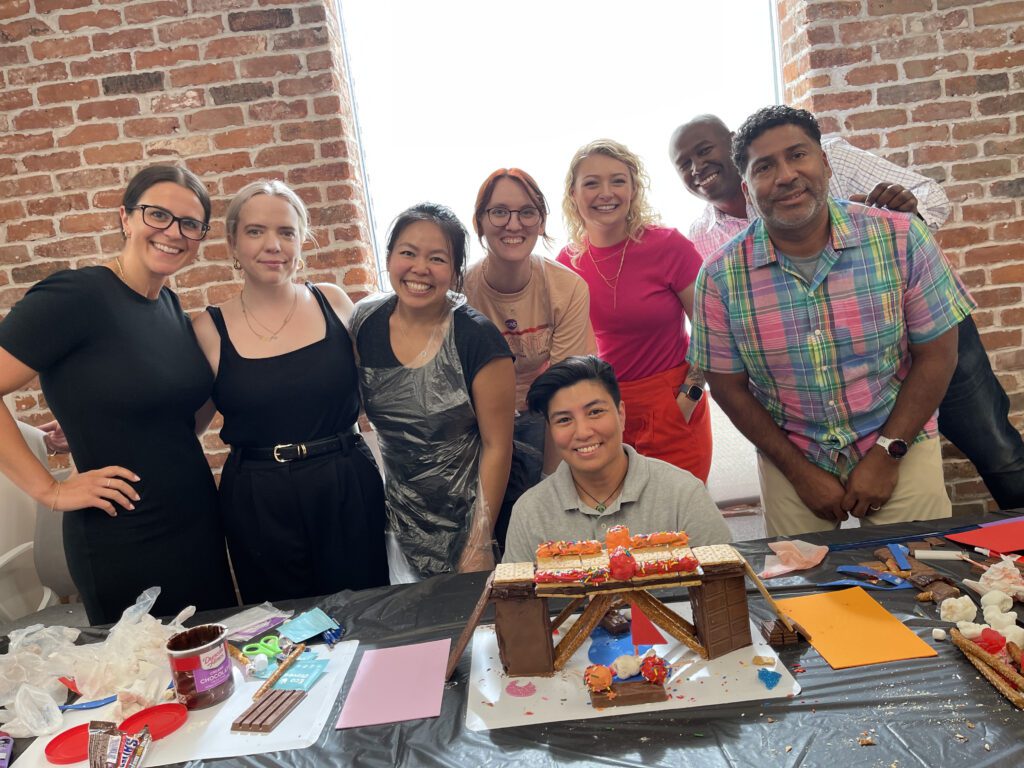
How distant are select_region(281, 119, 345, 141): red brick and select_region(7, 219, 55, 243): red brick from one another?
1.06m

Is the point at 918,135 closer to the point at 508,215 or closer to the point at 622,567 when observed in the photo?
the point at 508,215

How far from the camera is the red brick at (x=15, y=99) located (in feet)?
9.95

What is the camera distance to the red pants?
99.9 inches

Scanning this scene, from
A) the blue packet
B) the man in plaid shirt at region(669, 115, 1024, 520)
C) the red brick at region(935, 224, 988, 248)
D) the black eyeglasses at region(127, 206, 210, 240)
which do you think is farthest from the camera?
the red brick at region(935, 224, 988, 248)

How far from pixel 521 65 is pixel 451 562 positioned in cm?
256

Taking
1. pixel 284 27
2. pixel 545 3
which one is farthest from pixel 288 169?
pixel 545 3

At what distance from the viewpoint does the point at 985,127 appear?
3.03 m

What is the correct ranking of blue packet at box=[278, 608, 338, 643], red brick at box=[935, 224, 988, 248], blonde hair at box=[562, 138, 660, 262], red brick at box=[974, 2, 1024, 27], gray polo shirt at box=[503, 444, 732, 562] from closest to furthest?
blue packet at box=[278, 608, 338, 643] < gray polo shirt at box=[503, 444, 732, 562] < blonde hair at box=[562, 138, 660, 262] < red brick at box=[974, 2, 1024, 27] < red brick at box=[935, 224, 988, 248]

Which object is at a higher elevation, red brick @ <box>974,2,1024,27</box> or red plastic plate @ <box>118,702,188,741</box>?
red brick @ <box>974,2,1024,27</box>

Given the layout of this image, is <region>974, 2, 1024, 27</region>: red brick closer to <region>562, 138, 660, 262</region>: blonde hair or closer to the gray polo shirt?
<region>562, 138, 660, 262</region>: blonde hair

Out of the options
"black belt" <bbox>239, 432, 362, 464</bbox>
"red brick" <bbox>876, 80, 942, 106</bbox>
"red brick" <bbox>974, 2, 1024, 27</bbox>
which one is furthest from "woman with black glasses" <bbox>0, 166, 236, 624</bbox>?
"red brick" <bbox>974, 2, 1024, 27</bbox>

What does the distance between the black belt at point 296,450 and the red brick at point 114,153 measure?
5.89 feet

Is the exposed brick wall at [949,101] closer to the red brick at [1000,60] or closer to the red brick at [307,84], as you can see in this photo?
the red brick at [1000,60]

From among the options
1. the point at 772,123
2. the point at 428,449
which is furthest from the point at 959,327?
the point at 428,449
